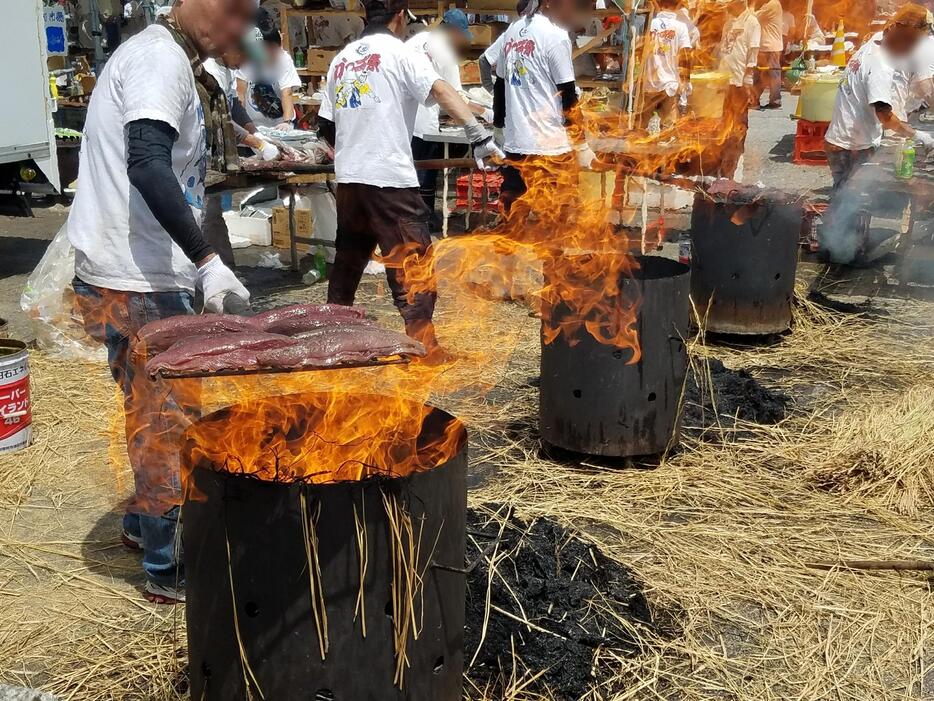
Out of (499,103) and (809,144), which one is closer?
(499,103)

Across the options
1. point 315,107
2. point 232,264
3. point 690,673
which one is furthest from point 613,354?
point 315,107

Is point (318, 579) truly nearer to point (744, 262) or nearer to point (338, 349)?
point (338, 349)

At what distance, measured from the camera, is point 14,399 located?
5715 mm

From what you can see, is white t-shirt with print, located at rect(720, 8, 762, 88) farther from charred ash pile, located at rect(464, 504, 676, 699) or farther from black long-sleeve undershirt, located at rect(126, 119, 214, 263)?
black long-sleeve undershirt, located at rect(126, 119, 214, 263)

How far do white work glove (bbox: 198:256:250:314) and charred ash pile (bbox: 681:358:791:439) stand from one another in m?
3.53

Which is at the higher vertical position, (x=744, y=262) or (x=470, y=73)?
(x=470, y=73)

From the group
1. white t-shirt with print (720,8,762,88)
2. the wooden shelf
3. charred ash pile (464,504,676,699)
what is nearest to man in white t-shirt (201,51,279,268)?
charred ash pile (464,504,676,699)

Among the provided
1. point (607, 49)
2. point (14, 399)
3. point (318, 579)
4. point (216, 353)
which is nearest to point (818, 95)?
point (607, 49)

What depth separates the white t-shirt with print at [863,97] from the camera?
376 inches

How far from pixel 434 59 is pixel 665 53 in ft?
15.7

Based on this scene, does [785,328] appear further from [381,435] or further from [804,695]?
[381,435]

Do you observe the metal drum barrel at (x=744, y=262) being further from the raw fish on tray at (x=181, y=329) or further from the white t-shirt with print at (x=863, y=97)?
the raw fish on tray at (x=181, y=329)

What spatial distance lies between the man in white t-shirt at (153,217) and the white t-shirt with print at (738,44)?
13200mm

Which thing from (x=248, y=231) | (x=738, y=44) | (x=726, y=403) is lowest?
(x=726, y=403)
